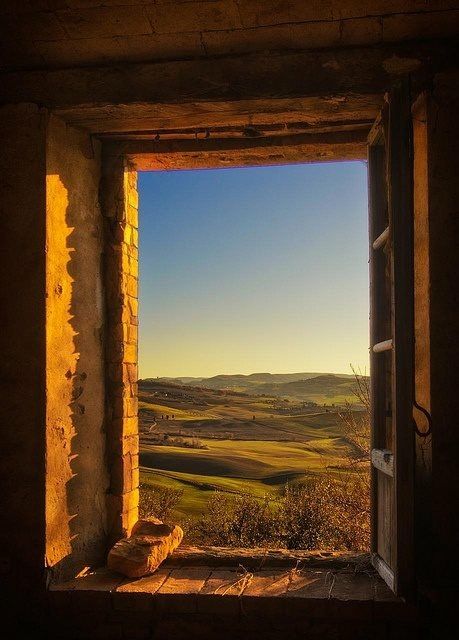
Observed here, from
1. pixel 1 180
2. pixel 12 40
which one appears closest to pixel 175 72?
pixel 12 40

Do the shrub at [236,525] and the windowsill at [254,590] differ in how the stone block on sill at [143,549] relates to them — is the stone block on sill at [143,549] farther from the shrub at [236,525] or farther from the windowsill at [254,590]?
the shrub at [236,525]

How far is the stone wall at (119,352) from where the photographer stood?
12.2ft

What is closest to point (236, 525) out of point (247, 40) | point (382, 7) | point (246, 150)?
point (246, 150)

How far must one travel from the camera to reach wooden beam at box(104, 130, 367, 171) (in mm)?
3701

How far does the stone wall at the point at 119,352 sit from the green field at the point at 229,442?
13.3 ft

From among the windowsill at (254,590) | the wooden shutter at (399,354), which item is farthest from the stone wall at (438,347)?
the windowsill at (254,590)

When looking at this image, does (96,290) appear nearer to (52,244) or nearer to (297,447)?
(52,244)

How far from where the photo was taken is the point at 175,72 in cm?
319

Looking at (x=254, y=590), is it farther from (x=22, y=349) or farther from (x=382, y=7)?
(x=382, y=7)

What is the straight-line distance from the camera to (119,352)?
3770mm

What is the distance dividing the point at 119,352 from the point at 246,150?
154cm

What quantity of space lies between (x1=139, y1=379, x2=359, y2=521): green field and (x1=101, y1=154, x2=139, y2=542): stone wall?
407 centimetres

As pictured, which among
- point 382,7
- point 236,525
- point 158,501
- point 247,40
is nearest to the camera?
point 382,7

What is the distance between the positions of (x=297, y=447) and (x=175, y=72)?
1015 cm
